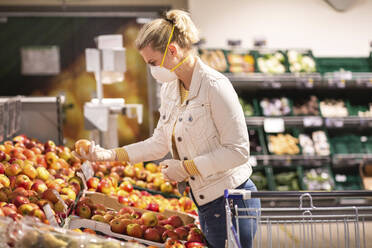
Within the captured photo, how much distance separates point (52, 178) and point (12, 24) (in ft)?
16.7

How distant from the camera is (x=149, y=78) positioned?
743cm

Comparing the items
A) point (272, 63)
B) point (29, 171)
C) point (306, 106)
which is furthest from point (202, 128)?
point (306, 106)

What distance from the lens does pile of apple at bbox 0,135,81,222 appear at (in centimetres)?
204

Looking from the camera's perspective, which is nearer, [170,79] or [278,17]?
[170,79]

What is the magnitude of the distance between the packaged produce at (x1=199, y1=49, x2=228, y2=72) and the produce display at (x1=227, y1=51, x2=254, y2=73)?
97 mm

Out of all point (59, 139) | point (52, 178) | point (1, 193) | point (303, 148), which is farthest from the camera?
point (303, 148)

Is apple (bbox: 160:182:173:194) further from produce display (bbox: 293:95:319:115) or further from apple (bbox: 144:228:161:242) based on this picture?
produce display (bbox: 293:95:319:115)

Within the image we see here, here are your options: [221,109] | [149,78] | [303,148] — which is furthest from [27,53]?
[221,109]

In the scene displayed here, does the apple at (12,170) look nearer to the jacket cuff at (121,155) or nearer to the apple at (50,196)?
the apple at (50,196)

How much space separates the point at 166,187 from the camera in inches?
148

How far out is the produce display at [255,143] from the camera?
608 centimetres

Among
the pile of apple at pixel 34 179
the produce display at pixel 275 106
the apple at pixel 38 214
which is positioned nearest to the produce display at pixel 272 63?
the produce display at pixel 275 106

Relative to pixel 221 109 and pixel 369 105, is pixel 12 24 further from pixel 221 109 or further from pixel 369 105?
pixel 221 109

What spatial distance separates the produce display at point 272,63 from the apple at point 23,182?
4.19 meters
